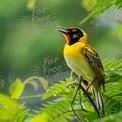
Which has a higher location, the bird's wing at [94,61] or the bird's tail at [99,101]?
the bird's wing at [94,61]

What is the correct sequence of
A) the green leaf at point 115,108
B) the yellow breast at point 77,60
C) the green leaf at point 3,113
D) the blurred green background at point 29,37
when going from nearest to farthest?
1. the green leaf at point 3,113
2. the green leaf at point 115,108
3. the yellow breast at point 77,60
4. the blurred green background at point 29,37

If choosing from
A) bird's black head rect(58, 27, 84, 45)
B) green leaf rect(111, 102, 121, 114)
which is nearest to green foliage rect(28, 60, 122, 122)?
green leaf rect(111, 102, 121, 114)

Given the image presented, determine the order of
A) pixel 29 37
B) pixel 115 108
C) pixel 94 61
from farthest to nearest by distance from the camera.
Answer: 1. pixel 29 37
2. pixel 94 61
3. pixel 115 108

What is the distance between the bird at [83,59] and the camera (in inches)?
24.9

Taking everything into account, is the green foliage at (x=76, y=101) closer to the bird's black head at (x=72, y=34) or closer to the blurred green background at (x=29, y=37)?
the bird's black head at (x=72, y=34)

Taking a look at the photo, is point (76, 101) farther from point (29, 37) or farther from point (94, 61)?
point (29, 37)

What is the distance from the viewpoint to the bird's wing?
0.63 metres

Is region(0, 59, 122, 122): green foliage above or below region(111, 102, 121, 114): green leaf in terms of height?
above

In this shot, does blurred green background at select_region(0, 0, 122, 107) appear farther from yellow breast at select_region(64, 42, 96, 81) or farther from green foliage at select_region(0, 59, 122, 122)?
green foliage at select_region(0, 59, 122, 122)

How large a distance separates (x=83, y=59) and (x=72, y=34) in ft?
0.14

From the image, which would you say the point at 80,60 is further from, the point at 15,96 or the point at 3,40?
the point at 3,40

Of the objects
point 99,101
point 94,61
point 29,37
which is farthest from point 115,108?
point 29,37

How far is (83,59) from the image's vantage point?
0.74 metres

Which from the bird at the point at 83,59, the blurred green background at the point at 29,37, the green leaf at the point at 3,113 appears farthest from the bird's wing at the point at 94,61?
the blurred green background at the point at 29,37
